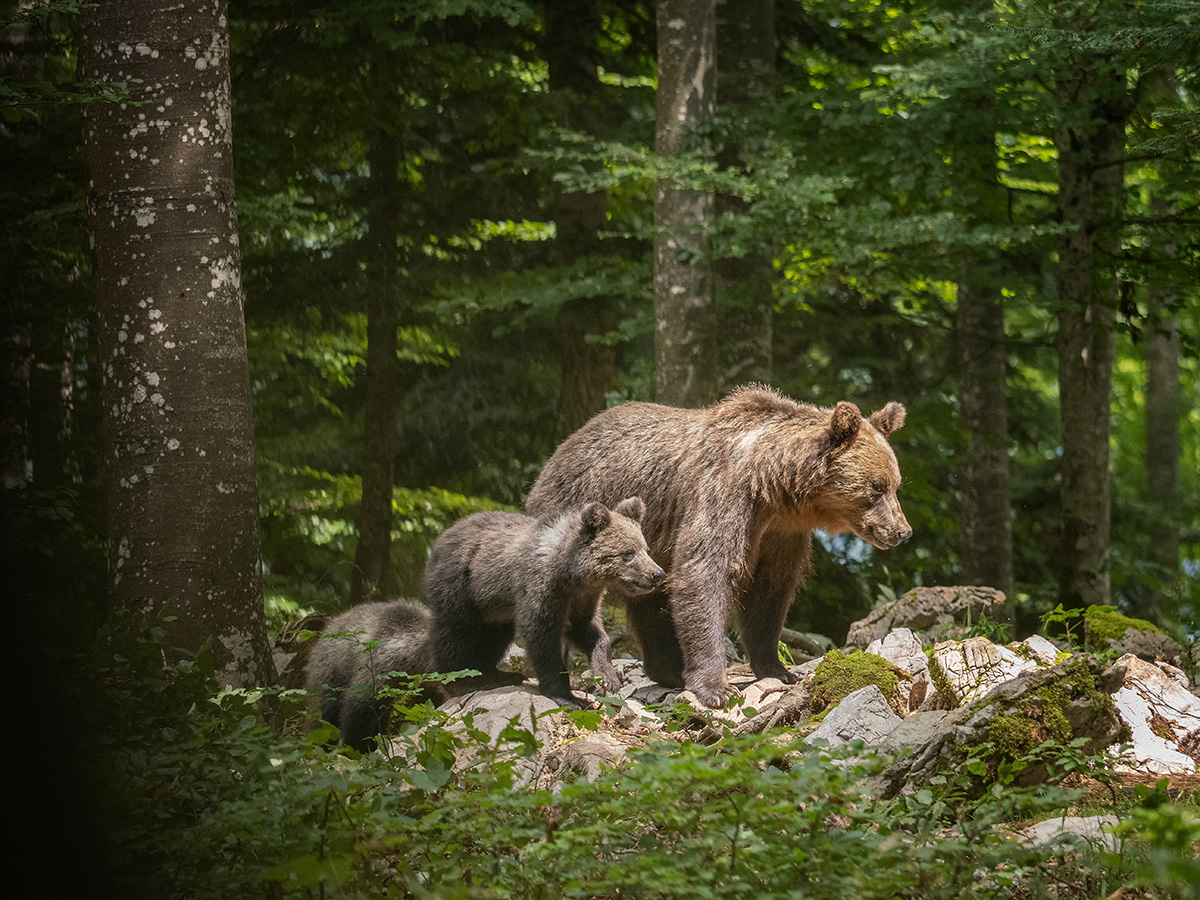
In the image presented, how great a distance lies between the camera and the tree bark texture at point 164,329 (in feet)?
18.1

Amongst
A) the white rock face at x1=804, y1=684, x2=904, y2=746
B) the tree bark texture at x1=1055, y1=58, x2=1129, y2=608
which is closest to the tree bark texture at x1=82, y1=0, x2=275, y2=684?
the white rock face at x1=804, y1=684, x2=904, y2=746

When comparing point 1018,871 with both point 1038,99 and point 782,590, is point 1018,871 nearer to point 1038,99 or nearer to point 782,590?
point 782,590

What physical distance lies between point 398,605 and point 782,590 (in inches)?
104

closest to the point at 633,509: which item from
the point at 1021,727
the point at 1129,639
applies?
the point at 1021,727

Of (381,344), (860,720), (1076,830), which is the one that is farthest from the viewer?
(381,344)

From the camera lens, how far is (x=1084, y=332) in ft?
32.9

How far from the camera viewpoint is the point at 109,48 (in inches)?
218

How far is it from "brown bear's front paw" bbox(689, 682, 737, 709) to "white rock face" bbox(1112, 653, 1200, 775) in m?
2.18

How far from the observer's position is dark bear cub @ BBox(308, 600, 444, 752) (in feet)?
20.1

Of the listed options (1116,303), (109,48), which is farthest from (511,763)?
(1116,303)

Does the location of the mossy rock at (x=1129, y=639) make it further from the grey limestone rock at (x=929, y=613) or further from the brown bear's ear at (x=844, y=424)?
the brown bear's ear at (x=844, y=424)

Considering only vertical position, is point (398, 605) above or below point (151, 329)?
below

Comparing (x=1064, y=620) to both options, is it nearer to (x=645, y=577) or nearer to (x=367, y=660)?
(x=645, y=577)

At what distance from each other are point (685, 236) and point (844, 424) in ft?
10.8
